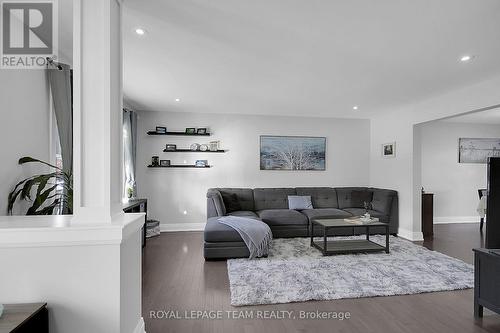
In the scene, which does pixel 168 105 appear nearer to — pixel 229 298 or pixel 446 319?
pixel 229 298

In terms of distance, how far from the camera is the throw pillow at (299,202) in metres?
5.43

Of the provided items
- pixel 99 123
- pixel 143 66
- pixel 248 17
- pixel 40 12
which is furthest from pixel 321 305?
pixel 40 12

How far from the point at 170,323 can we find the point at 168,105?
3.81 meters

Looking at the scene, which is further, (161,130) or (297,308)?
(161,130)

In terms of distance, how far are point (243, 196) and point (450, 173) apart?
5182 mm

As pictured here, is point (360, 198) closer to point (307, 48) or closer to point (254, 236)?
point (254, 236)

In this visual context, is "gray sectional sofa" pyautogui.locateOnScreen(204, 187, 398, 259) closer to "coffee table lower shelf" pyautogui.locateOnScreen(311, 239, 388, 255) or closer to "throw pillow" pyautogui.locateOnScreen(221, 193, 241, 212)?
"throw pillow" pyautogui.locateOnScreen(221, 193, 241, 212)

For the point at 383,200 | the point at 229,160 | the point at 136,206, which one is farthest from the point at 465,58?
the point at 136,206

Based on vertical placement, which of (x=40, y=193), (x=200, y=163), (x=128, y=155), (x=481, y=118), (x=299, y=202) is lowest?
(x=299, y=202)

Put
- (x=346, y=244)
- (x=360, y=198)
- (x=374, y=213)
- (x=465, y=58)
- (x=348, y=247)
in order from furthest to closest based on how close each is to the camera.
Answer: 1. (x=360, y=198)
2. (x=374, y=213)
3. (x=346, y=244)
4. (x=348, y=247)
5. (x=465, y=58)

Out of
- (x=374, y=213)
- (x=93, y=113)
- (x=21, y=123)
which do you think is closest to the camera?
(x=93, y=113)

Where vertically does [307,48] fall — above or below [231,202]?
above

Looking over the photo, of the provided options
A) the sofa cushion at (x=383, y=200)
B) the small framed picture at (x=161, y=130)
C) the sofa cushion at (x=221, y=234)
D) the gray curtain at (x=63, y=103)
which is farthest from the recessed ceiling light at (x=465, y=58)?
the small framed picture at (x=161, y=130)

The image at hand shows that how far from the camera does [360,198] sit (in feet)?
18.6
